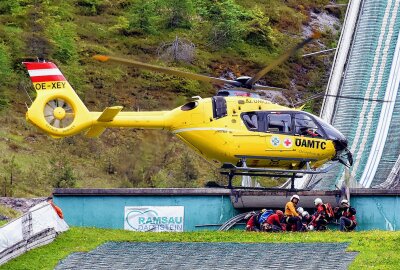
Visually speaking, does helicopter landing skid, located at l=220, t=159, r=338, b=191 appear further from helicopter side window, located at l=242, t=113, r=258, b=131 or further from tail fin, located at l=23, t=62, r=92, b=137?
tail fin, located at l=23, t=62, r=92, b=137

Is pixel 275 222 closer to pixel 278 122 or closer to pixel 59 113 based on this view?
pixel 278 122

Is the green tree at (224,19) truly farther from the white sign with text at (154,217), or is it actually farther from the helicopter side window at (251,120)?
the helicopter side window at (251,120)

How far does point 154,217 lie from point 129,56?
30.7m

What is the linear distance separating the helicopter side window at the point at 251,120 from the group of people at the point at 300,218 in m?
2.02

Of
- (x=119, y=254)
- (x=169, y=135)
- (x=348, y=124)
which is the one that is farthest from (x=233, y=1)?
(x=119, y=254)

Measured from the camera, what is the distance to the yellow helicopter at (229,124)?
3900cm

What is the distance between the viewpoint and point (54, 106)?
39.0 m

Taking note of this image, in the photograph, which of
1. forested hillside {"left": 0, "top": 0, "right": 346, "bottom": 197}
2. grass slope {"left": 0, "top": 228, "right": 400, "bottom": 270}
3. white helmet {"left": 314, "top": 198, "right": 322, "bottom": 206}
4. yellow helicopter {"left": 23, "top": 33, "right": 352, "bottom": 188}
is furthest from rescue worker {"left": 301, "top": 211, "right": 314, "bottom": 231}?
forested hillside {"left": 0, "top": 0, "right": 346, "bottom": 197}

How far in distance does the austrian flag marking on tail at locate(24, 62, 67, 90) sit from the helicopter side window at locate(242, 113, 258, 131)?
4.47m

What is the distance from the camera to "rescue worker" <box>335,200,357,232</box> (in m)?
37.9

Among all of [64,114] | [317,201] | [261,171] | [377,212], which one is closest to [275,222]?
[317,201]

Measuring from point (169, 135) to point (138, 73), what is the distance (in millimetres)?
27747

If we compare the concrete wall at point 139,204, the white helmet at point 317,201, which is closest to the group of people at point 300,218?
the white helmet at point 317,201

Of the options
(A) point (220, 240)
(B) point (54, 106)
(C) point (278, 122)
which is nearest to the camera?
(A) point (220, 240)
